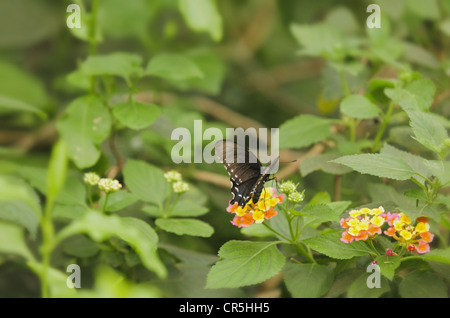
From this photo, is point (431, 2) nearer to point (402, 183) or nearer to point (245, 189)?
point (402, 183)

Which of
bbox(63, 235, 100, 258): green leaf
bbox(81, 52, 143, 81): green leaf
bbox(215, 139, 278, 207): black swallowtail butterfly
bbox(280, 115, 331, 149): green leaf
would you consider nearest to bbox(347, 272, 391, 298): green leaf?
bbox(215, 139, 278, 207): black swallowtail butterfly

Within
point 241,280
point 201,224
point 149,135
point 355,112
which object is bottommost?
point 241,280

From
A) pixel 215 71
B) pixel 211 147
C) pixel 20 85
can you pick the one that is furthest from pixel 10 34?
pixel 211 147

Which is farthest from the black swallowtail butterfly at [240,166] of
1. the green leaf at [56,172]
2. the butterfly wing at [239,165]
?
the green leaf at [56,172]

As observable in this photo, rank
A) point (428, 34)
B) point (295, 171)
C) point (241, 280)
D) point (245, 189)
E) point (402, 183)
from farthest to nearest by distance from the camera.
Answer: point (428, 34)
point (295, 171)
point (402, 183)
point (245, 189)
point (241, 280)

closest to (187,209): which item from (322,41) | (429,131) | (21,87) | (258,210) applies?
(258,210)

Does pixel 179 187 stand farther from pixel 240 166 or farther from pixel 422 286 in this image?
pixel 422 286
